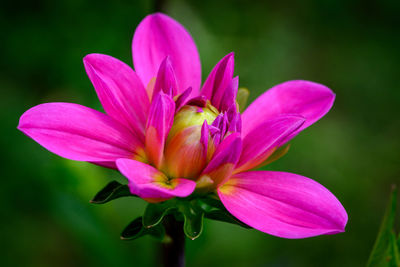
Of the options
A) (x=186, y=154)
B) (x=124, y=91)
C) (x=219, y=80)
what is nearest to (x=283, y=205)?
(x=186, y=154)

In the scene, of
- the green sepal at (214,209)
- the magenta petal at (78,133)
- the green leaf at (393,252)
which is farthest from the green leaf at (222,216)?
the green leaf at (393,252)

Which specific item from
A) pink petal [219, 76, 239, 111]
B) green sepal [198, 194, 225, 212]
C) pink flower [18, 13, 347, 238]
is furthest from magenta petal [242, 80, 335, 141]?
green sepal [198, 194, 225, 212]

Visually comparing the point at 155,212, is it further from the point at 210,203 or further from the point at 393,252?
the point at 393,252

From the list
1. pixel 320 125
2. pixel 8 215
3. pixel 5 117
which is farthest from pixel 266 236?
pixel 5 117

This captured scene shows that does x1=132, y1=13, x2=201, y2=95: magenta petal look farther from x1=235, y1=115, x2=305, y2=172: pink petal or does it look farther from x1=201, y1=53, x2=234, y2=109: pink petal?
x1=235, y1=115, x2=305, y2=172: pink petal

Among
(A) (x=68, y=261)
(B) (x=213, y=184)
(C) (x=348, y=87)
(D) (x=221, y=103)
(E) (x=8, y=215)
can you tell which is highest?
(D) (x=221, y=103)

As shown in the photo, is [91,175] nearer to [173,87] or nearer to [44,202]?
[44,202]
